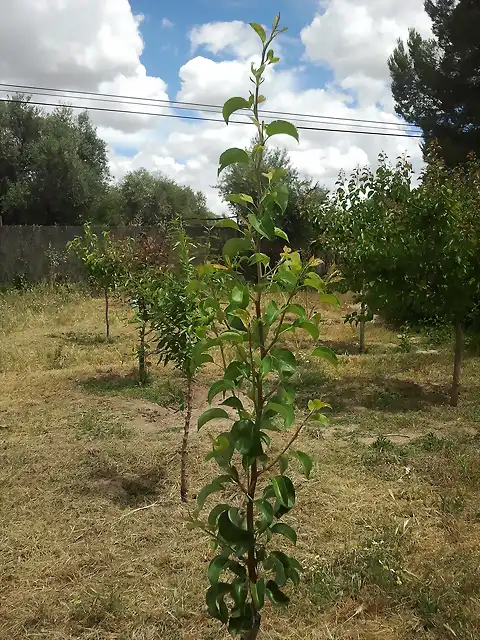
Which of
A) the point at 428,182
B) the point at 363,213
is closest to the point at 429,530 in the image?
the point at 428,182

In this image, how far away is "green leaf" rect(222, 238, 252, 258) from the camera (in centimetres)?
159

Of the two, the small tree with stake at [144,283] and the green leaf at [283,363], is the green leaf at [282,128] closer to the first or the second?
the green leaf at [283,363]

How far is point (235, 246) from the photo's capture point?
1591 mm

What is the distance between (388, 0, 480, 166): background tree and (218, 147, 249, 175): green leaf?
1186cm

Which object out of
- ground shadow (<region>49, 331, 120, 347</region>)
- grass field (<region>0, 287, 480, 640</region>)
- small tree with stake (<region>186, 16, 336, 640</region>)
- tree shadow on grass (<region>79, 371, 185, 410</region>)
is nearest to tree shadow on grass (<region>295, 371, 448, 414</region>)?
grass field (<region>0, 287, 480, 640</region>)

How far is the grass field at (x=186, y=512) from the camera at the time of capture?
255cm

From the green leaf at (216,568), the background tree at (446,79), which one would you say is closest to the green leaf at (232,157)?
the green leaf at (216,568)

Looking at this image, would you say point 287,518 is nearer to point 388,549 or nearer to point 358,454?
point 388,549

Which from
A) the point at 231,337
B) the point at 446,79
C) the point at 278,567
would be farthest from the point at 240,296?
the point at 446,79

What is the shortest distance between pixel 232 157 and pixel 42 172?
1981 centimetres

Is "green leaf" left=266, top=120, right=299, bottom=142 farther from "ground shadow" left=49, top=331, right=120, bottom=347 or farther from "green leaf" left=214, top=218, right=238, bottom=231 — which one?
"ground shadow" left=49, top=331, right=120, bottom=347

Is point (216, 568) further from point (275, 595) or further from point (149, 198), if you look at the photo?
A: point (149, 198)

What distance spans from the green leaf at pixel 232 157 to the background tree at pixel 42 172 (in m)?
19.4

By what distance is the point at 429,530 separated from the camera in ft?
10.7
